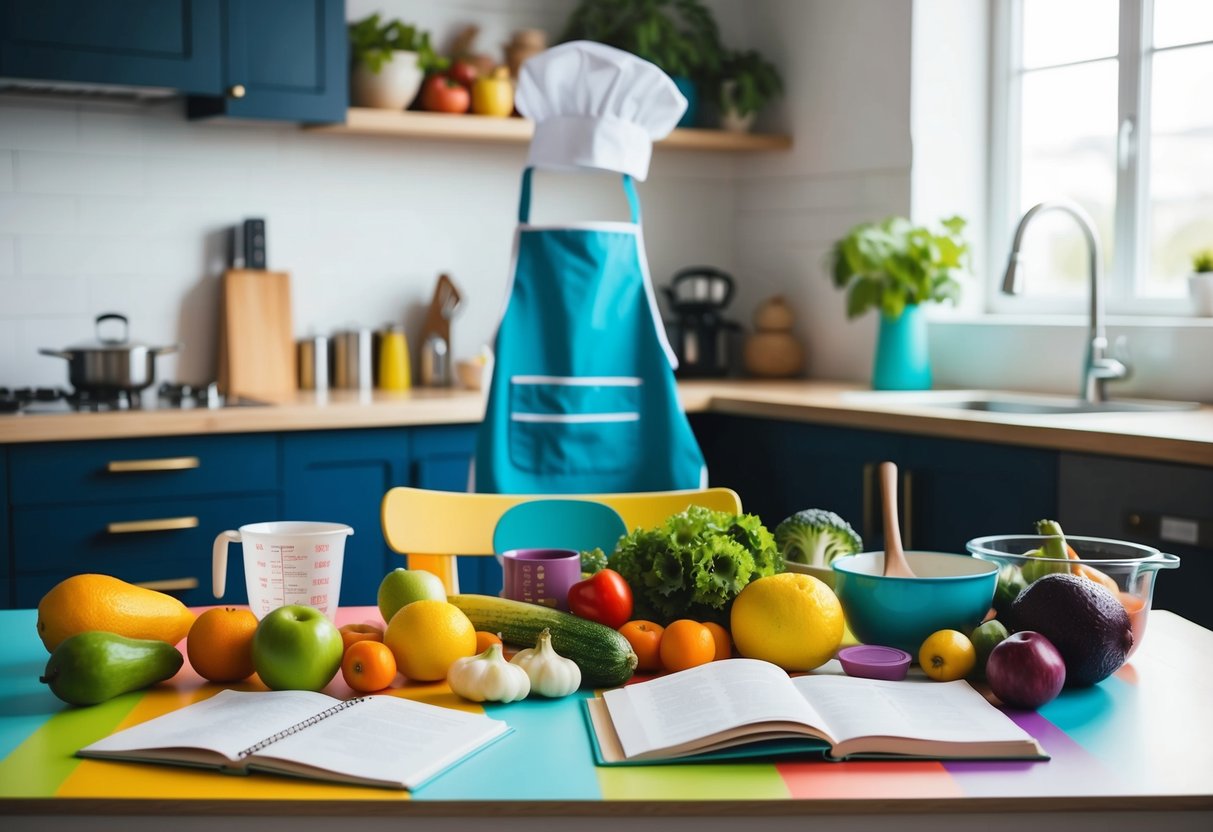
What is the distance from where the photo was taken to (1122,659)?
4.12 ft

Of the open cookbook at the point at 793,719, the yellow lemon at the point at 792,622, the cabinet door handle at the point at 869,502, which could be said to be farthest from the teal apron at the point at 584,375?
the open cookbook at the point at 793,719

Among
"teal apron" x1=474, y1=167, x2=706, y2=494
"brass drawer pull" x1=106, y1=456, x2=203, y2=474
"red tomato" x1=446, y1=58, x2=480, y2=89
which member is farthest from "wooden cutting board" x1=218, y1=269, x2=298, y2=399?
"teal apron" x1=474, y1=167, x2=706, y2=494

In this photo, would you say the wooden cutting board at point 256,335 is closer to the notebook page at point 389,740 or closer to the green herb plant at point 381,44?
the green herb plant at point 381,44

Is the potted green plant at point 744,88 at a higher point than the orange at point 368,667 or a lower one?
higher

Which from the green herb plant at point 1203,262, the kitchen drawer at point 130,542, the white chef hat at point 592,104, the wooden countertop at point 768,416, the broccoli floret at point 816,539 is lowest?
the kitchen drawer at point 130,542

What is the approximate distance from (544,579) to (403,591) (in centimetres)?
16

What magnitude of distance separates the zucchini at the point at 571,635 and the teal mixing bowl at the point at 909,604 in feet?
0.77

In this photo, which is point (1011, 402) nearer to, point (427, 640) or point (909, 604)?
point (909, 604)

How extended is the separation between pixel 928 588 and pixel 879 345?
7.93 feet

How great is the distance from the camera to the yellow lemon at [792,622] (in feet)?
4.20

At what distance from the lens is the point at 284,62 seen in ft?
11.0

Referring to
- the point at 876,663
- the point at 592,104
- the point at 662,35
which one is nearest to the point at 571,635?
the point at 876,663

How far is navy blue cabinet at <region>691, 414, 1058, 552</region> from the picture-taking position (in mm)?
2691

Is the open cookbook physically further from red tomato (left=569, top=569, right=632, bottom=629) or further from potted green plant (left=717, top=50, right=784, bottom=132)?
potted green plant (left=717, top=50, right=784, bottom=132)
